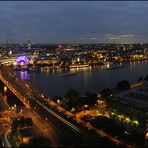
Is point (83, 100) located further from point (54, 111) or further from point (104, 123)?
point (104, 123)

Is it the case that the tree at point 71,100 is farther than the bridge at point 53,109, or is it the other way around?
the tree at point 71,100

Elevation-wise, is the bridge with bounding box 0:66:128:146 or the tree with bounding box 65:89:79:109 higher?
the tree with bounding box 65:89:79:109

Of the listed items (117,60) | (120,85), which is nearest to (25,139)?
(120,85)

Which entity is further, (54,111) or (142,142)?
(54,111)

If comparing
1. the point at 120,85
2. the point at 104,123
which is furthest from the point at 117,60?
the point at 104,123

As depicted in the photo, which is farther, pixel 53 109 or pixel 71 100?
pixel 71 100

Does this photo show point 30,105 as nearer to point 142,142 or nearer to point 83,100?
point 83,100

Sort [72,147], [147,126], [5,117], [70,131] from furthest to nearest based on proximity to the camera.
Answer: [5,117]
[147,126]
[70,131]
[72,147]

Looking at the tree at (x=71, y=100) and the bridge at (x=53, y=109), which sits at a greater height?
the tree at (x=71, y=100)

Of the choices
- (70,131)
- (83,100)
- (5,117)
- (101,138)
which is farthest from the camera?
(83,100)

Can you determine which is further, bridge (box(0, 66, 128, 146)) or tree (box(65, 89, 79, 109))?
tree (box(65, 89, 79, 109))
